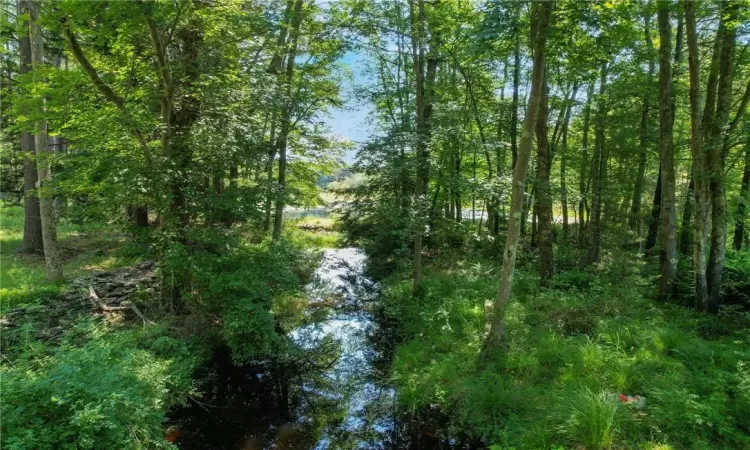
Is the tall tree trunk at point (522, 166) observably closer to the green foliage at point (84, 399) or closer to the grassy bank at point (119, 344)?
the grassy bank at point (119, 344)

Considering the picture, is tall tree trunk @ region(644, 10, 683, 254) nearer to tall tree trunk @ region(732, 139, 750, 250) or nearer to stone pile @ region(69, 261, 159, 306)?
tall tree trunk @ region(732, 139, 750, 250)

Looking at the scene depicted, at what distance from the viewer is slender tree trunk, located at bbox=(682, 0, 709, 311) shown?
6371 mm

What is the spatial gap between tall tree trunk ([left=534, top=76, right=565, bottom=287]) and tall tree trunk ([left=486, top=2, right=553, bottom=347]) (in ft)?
9.59

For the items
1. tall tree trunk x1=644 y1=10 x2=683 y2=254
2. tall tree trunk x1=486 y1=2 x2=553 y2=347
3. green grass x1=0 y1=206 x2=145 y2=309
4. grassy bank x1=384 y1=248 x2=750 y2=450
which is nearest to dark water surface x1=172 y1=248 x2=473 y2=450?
grassy bank x1=384 y1=248 x2=750 y2=450

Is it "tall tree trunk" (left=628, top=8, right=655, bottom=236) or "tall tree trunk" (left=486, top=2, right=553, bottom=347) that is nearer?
"tall tree trunk" (left=486, top=2, right=553, bottom=347)

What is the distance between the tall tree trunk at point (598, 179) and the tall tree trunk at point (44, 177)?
40.6 ft

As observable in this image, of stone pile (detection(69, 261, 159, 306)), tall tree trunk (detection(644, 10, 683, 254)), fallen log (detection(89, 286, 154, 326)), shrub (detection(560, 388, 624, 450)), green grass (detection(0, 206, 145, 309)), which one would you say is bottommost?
shrub (detection(560, 388, 624, 450))

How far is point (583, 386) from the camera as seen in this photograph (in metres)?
4.55

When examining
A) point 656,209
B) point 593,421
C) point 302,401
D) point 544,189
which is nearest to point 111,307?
point 302,401

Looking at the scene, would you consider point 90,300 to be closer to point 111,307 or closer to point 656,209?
point 111,307

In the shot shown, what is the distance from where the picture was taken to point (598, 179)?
11.2m

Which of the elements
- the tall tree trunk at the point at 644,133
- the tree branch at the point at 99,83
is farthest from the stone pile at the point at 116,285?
the tall tree trunk at the point at 644,133

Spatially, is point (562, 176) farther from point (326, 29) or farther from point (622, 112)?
point (326, 29)

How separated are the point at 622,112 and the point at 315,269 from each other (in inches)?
379
